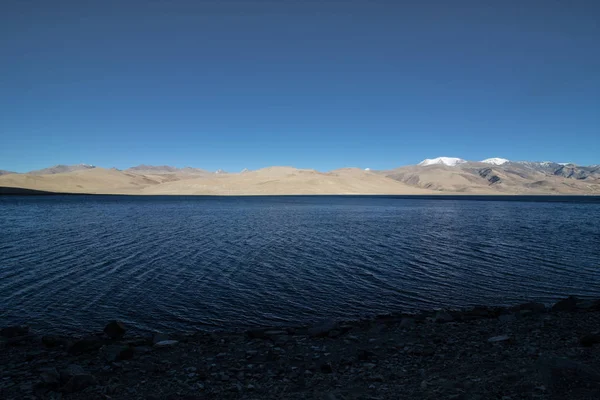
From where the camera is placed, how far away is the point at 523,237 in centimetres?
3497

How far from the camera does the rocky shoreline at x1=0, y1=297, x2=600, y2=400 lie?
7.32 m

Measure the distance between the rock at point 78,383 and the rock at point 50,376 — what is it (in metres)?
0.54

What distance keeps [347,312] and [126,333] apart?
319 inches

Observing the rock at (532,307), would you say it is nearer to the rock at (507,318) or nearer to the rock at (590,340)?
the rock at (507,318)

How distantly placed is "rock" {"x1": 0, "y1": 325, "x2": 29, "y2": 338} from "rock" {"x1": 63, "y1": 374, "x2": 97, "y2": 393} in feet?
17.4

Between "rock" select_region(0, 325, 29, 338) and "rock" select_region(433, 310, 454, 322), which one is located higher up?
"rock" select_region(433, 310, 454, 322)

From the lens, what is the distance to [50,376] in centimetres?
803

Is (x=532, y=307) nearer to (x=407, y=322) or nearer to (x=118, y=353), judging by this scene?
(x=407, y=322)

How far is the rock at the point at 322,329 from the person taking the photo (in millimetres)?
11109

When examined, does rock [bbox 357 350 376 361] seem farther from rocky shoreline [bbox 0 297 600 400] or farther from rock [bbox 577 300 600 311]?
rock [bbox 577 300 600 311]

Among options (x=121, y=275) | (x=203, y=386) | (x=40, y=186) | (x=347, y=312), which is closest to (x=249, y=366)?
(x=203, y=386)

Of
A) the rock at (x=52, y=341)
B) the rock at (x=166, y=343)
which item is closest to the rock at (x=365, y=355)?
the rock at (x=166, y=343)

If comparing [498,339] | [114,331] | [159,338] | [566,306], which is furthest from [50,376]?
[566,306]

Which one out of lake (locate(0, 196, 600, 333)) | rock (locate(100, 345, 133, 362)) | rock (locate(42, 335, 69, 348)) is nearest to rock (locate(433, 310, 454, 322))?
lake (locate(0, 196, 600, 333))
